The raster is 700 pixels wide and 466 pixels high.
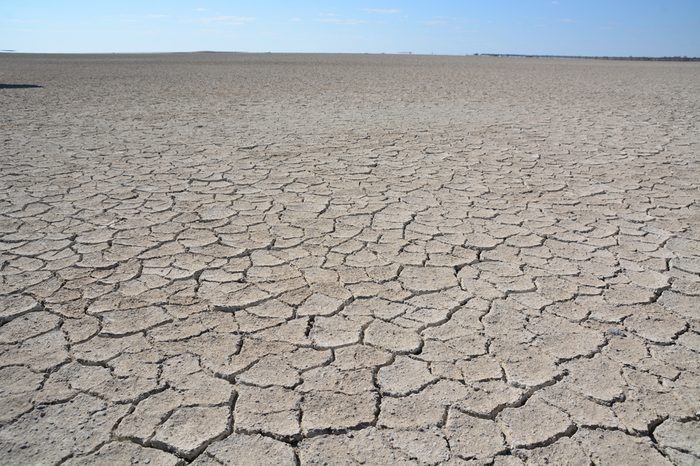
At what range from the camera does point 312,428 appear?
1.52m

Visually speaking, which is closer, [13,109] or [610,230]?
[610,230]

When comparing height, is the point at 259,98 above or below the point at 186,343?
above

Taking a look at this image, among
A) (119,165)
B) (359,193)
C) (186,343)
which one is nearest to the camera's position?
(186,343)

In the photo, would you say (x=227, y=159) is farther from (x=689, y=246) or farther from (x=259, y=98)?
(x=259, y=98)

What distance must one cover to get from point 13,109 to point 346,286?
829cm

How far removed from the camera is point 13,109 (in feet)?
26.9

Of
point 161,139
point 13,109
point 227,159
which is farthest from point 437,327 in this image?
point 13,109

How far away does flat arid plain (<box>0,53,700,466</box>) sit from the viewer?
58.9 inches

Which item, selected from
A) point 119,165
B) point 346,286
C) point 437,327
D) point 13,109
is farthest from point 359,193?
point 13,109

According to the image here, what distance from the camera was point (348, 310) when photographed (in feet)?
7.16

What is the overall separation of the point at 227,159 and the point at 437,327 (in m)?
3.46

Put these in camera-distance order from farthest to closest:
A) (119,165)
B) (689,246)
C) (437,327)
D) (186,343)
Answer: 1. (119,165)
2. (689,246)
3. (437,327)
4. (186,343)

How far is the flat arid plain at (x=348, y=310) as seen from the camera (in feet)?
4.91

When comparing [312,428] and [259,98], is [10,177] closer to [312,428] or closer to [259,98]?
[312,428]
